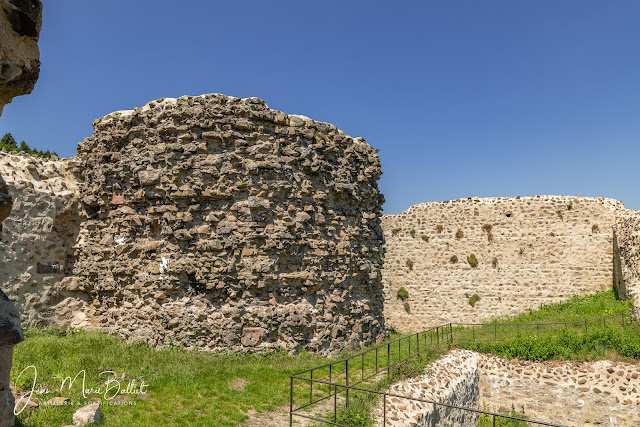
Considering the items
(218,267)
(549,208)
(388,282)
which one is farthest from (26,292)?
(549,208)

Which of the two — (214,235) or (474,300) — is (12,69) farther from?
(474,300)

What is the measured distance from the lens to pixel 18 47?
2441mm

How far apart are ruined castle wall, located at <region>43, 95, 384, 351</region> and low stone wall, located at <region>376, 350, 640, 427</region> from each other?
258cm

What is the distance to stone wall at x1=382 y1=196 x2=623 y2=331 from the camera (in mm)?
18281

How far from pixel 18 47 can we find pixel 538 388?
1254 centimetres

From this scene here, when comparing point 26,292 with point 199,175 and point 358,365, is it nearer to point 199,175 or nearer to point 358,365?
point 199,175

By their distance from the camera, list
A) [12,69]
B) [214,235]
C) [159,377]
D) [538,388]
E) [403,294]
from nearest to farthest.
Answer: [12,69] → [159,377] → [214,235] → [538,388] → [403,294]

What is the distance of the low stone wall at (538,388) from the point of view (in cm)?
992

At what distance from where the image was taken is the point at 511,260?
19.4m

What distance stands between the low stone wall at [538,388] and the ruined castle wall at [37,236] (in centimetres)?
863

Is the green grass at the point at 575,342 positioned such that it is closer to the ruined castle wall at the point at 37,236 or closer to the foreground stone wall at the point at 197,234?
the foreground stone wall at the point at 197,234

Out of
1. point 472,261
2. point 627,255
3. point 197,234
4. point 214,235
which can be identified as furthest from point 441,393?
point 472,261

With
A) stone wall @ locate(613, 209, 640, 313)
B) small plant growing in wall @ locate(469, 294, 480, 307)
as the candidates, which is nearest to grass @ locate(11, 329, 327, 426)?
stone wall @ locate(613, 209, 640, 313)

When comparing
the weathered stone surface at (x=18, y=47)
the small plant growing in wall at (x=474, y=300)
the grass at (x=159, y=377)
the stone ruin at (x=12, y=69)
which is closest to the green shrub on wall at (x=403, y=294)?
the small plant growing in wall at (x=474, y=300)
